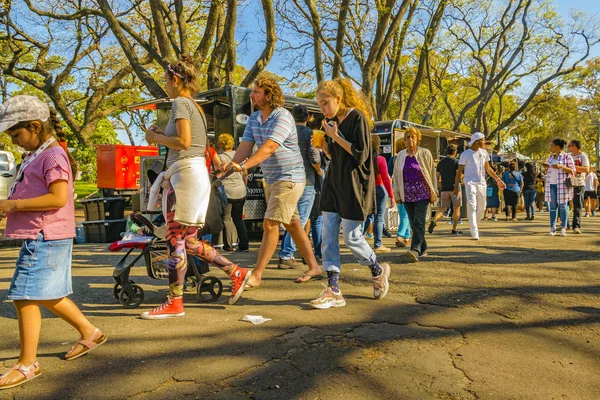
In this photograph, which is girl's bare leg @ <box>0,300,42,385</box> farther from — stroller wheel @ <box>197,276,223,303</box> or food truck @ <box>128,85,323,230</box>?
food truck @ <box>128,85,323,230</box>

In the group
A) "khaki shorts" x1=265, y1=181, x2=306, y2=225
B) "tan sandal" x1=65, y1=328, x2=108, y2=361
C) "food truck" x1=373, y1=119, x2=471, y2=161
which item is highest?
"food truck" x1=373, y1=119, x2=471, y2=161

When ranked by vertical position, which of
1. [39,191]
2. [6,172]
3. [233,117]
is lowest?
[39,191]

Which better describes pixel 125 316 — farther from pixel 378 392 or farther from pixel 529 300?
pixel 529 300

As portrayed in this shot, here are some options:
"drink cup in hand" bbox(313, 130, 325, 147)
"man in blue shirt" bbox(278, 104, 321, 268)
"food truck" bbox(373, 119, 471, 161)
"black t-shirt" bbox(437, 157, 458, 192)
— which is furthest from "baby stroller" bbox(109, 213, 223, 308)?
"food truck" bbox(373, 119, 471, 161)

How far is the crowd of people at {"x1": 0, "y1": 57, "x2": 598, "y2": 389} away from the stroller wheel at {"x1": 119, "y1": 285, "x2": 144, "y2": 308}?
49cm

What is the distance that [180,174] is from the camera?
436cm

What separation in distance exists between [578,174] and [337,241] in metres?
7.77

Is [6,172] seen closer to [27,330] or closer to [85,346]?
[85,346]

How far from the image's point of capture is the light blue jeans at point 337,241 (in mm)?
4785

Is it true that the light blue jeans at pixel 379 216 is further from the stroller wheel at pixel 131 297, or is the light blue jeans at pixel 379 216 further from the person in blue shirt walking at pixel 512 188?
the person in blue shirt walking at pixel 512 188

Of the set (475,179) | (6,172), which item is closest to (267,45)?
(475,179)

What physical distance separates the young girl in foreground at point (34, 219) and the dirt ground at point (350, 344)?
30 centimetres

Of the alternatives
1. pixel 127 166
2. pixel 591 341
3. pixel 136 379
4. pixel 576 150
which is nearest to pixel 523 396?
pixel 591 341

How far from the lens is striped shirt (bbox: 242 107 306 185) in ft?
16.4
